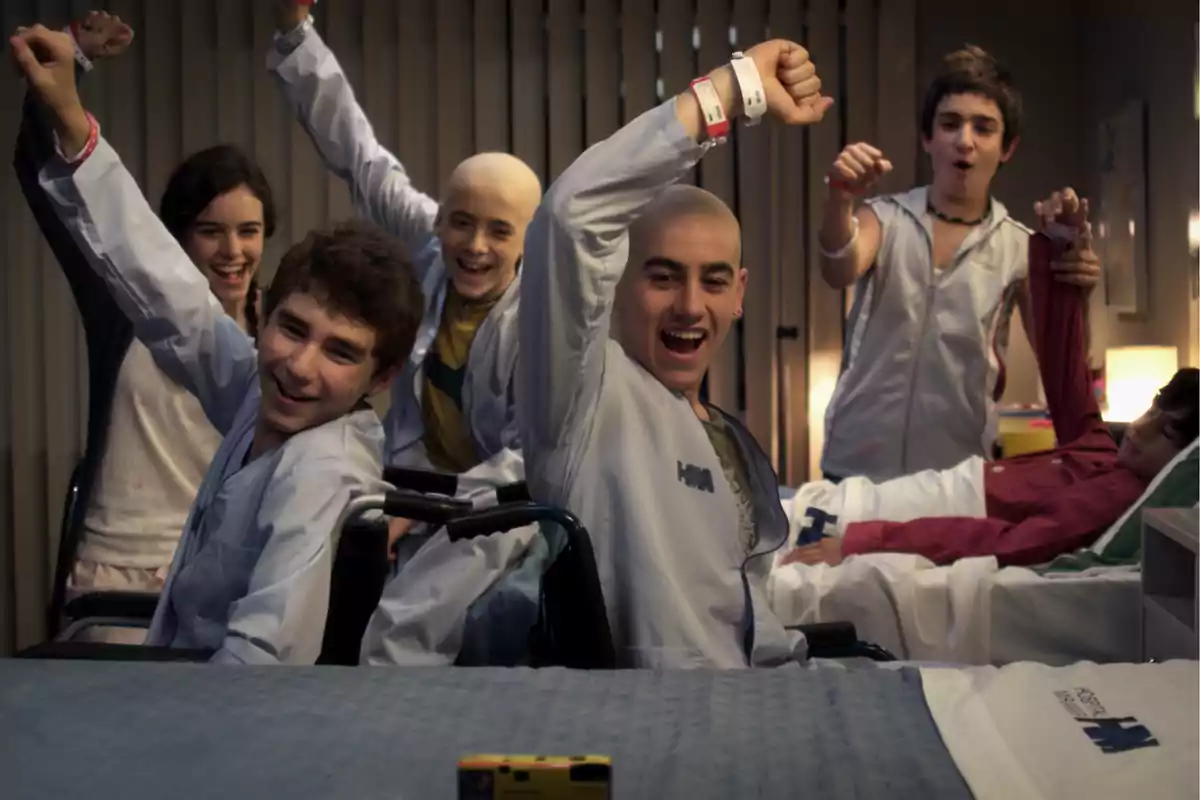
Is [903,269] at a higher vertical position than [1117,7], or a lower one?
lower

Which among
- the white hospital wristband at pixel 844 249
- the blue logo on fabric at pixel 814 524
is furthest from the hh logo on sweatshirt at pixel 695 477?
the white hospital wristband at pixel 844 249

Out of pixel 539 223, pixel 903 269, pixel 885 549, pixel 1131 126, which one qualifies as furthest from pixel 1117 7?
pixel 539 223

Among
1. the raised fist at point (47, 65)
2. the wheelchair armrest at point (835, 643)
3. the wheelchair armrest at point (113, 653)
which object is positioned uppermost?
the raised fist at point (47, 65)

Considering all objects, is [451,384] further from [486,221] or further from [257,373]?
[257,373]

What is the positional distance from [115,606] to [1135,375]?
2.10 meters

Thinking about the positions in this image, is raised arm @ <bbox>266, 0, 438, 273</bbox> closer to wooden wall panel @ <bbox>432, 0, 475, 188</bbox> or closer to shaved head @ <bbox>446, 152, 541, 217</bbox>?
shaved head @ <bbox>446, 152, 541, 217</bbox>

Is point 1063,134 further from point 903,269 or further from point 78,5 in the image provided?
point 78,5

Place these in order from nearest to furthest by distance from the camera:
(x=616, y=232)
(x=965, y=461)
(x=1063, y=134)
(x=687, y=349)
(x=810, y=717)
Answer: (x=810, y=717), (x=616, y=232), (x=687, y=349), (x=965, y=461), (x=1063, y=134)

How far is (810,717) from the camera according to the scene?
4.17 ft

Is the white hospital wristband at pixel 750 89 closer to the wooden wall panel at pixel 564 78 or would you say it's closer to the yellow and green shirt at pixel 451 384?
the yellow and green shirt at pixel 451 384

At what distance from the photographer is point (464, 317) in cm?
212

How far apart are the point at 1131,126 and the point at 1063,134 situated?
60cm

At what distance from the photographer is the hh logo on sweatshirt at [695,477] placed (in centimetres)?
156

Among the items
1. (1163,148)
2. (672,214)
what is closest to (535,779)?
(672,214)
